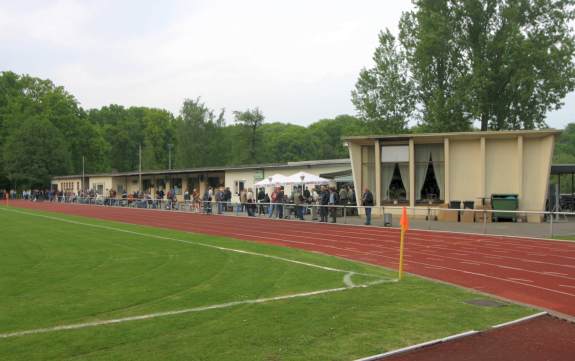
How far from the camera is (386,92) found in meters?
47.9

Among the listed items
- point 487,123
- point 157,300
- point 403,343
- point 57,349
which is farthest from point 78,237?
point 487,123

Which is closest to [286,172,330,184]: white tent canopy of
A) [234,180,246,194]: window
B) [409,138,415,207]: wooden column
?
[409,138,415,207]: wooden column

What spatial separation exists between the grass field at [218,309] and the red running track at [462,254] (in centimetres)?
109

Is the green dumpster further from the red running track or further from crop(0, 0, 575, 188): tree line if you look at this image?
crop(0, 0, 575, 188): tree line

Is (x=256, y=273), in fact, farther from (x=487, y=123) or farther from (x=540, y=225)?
(x=487, y=123)

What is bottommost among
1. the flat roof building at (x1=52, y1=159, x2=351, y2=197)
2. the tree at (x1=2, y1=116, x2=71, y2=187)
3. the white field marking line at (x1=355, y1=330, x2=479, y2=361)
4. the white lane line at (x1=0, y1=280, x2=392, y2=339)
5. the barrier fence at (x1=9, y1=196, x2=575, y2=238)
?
the white field marking line at (x1=355, y1=330, x2=479, y2=361)

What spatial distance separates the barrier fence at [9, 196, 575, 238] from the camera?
2132 cm

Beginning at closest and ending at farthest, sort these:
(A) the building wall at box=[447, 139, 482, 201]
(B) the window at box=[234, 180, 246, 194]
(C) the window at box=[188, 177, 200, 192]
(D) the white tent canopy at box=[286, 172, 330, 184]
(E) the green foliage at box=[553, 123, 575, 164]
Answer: (A) the building wall at box=[447, 139, 482, 201]
(D) the white tent canopy at box=[286, 172, 330, 184]
(B) the window at box=[234, 180, 246, 194]
(C) the window at box=[188, 177, 200, 192]
(E) the green foliage at box=[553, 123, 575, 164]

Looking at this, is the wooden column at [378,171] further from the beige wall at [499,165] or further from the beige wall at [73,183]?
the beige wall at [73,183]

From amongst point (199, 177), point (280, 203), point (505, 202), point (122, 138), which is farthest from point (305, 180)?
point (122, 138)

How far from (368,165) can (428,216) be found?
24.2 ft

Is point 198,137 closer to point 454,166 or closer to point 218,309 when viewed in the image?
point 454,166

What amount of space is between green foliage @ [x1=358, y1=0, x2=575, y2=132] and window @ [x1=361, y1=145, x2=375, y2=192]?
38.9ft

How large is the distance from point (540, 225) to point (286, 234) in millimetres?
10720
